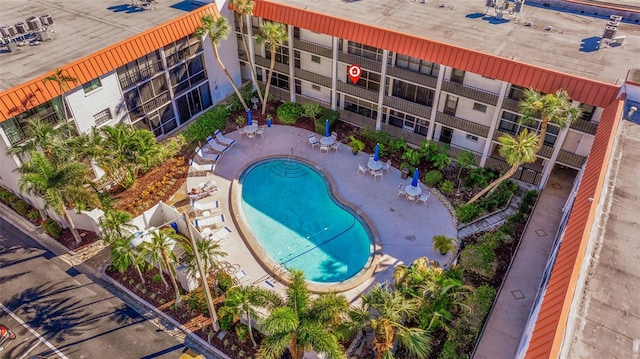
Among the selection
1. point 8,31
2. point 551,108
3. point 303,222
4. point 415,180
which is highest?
point 8,31

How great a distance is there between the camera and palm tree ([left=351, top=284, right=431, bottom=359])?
2006 cm

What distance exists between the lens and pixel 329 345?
19.0 m

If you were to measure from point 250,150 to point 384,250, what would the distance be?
15460 millimetres

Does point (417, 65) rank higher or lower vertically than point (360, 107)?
higher

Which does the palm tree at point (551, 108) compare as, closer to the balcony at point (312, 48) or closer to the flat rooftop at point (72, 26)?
the balcony at point (312, 48)

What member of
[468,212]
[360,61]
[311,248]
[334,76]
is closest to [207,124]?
[334,76]

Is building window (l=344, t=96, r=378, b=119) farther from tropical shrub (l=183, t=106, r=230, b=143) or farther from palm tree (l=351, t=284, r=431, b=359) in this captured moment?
palm tree (l=351, t=284, r=431, b=359)

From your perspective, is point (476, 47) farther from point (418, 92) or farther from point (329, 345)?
point (329, 345)

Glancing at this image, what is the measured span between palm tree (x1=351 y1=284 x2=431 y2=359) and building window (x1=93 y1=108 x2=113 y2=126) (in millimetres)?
24321

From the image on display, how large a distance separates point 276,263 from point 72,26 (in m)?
25.5

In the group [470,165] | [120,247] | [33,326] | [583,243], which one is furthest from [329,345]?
[470,165]

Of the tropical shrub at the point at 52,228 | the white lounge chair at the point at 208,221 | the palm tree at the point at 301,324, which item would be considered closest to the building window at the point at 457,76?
the white lounge chair at the point at 208,221

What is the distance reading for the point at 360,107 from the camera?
4084cm

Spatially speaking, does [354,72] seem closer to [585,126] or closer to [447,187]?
[447,187]
